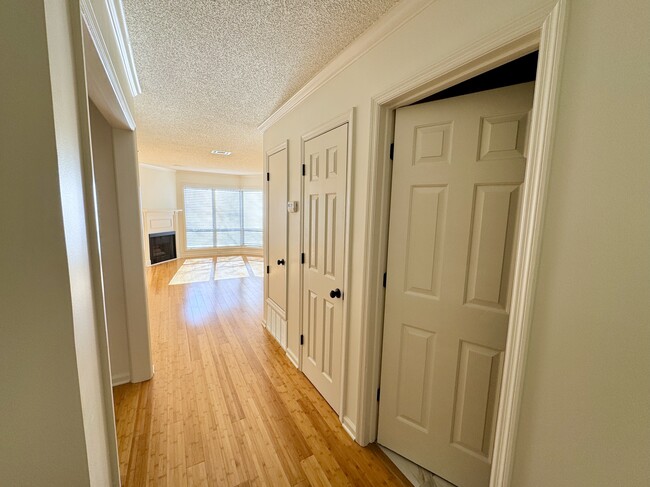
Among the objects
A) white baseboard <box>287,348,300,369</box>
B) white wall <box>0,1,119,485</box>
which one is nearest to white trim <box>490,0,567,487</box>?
white wall <box>0,1,119,485</box>

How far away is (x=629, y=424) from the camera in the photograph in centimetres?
64

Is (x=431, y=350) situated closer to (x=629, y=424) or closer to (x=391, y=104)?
(x=629, y=424)

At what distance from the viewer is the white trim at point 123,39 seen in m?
1.16

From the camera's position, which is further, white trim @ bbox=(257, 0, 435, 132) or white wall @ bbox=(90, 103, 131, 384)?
white wall @ bbox=(90, 103, 131, 384)

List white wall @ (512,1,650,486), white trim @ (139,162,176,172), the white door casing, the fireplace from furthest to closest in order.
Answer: the fireplace < white trim @ (139,162,176,172) < the white door casing < white wall @ (512,1,650,486)

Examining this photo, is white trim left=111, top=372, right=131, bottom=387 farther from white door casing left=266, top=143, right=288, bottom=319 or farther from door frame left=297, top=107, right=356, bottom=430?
door frame left=297, top=107, right=356, bottom=430

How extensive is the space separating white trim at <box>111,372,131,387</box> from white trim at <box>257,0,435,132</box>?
8.95 feet

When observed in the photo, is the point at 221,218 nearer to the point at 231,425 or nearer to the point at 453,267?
the point at 231,425

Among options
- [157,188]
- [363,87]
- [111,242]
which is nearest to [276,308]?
[111,242]

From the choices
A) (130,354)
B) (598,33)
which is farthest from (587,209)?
(130,354)

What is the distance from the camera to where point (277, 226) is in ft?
9.00

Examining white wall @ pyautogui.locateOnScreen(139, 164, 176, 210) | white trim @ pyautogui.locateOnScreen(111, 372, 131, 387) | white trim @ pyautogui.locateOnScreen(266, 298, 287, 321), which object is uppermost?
white wall @ pyautogui.locateOnScreen(139, 164, 176, 210)

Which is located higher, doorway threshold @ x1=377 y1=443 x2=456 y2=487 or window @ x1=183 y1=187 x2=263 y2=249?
window @ x1=183 y1=187 x2=263 y2=249

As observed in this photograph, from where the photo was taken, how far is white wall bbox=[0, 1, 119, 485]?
1.66ft
